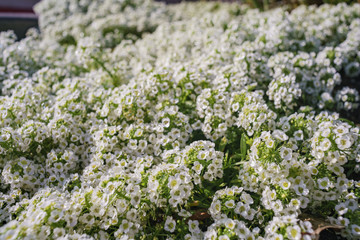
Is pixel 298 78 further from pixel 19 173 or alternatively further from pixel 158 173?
pixel 19 173

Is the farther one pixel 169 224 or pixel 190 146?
pixel 190 146

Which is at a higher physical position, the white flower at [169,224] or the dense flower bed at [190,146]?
the dense flower bed at [190,146]

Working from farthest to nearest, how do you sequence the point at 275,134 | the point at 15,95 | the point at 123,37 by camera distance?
the point at 123,37 → the point at 15,95 → the point at 275,134

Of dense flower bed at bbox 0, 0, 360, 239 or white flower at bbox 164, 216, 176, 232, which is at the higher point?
dense flower bed at bbox 0, 0, 360, 239

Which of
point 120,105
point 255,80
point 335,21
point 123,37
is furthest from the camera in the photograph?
point 123,37

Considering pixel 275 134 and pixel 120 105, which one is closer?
pixel 275 134

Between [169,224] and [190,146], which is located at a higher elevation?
[190,146]

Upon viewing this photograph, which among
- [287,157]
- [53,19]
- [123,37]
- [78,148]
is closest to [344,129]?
[287,157]

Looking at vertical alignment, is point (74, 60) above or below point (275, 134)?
above
